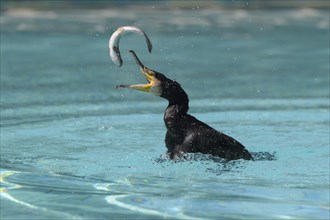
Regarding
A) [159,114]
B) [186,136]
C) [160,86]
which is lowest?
[186,136]

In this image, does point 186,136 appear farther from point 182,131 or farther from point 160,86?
point 160,86

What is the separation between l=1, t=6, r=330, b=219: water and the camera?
17.8 feet

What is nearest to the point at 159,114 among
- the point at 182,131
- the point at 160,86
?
the point at 182,131

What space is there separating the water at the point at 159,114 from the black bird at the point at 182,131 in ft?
0.28

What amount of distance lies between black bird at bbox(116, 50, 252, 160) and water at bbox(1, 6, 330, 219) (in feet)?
0.28

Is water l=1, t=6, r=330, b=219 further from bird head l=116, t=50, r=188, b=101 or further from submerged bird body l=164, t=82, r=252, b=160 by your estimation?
bird head l=116, t=50, r=188, b=101

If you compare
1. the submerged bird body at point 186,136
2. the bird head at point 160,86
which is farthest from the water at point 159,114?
the bird head at point 160,86

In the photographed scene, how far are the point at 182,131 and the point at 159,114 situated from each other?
219cm

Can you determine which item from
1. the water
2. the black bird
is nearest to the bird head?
the black bird

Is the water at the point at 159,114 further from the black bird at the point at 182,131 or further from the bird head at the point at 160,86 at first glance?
the bird head at the point at 160,86

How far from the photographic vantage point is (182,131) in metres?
6.05

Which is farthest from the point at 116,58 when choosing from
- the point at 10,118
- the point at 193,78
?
the point at 193,78

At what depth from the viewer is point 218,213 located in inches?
202

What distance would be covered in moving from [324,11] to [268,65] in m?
4.49
